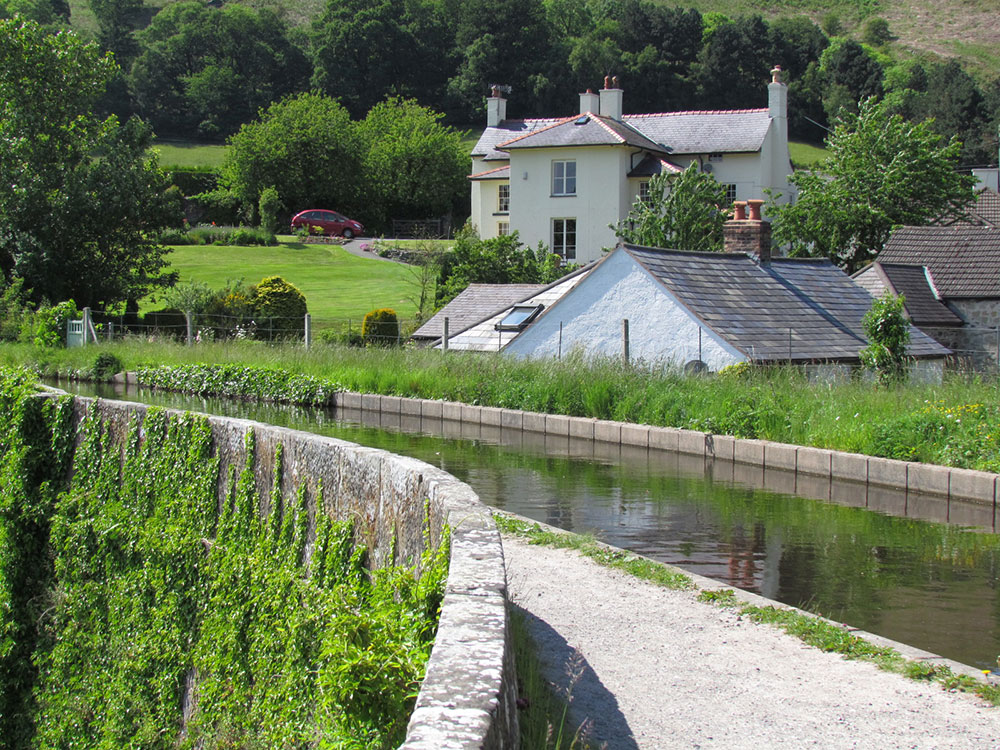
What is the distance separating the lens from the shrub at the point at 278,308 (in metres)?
31.7

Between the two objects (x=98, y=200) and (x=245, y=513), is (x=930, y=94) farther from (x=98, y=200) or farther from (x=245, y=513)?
(x=245, y=513)

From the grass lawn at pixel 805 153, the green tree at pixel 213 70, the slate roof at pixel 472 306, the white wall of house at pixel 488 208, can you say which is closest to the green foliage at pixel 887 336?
the slate roof at pixel 472 306

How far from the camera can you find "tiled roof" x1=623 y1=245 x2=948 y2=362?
1994 cm

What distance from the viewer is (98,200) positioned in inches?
1364

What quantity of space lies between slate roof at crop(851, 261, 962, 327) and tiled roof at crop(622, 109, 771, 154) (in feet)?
71.2

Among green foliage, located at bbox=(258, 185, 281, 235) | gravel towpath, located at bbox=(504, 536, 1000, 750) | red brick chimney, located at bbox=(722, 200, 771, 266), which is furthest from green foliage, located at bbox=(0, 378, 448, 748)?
green foliage, located at bbox=(258, 185, 281, 235)

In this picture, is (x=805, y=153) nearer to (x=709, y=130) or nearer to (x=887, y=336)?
(x=709, y=130)

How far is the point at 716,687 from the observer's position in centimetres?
550

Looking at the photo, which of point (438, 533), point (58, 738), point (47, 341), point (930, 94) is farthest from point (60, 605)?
point (930, 94)

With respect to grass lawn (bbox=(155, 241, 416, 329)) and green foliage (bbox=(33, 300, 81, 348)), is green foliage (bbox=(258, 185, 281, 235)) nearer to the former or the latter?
grass lawn (bbox=(155, 241, 416, 329))

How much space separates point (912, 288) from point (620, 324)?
31.4 ft

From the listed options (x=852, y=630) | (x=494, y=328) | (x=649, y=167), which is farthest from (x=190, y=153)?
(x=852, y=630)

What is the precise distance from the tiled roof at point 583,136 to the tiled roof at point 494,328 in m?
22.3

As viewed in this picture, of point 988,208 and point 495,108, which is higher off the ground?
point 495,108
